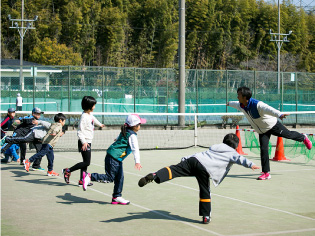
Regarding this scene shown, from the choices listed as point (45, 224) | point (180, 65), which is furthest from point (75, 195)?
point (180, 65)

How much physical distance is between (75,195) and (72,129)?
17201mm

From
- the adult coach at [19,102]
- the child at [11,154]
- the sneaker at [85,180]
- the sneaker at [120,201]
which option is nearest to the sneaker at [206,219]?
the sneaker at [120,201]

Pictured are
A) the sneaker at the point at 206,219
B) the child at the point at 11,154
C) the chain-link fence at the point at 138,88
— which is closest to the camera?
the sneaker at the point at 206,219

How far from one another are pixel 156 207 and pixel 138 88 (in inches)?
868

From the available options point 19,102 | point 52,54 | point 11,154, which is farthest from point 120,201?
point 52,54

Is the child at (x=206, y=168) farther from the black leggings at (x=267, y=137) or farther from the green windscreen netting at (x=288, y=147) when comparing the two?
the green windscreen netting at (x=288, y=147)

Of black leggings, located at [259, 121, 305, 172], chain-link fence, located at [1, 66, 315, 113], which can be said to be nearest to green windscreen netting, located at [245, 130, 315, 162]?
black leggings, located at [259, 121, 305, 172]

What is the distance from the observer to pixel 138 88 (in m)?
30.0

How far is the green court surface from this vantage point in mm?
6832

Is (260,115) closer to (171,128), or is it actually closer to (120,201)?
(120,201)

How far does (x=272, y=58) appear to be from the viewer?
73.8 metres

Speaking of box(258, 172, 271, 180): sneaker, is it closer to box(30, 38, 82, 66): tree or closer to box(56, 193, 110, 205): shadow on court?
box(56, 193, 110, 205): shadow on court

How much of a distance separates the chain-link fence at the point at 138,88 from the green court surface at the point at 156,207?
17263 millimetres

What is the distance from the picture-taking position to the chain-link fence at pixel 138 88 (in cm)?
2903
